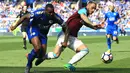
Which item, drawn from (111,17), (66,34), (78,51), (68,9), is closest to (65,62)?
(78,51)

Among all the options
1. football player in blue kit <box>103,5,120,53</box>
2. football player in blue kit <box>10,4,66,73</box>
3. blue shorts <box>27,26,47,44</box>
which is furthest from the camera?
football player in blue kit <box>103,5,120,53</box>

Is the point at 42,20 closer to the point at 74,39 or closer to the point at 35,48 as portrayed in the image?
the point at 35,48

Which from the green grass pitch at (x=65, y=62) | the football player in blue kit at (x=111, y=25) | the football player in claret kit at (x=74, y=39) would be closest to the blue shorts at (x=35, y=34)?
the football player in claret kit at (x=74, y=39)

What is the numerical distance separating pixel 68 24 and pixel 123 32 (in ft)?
118

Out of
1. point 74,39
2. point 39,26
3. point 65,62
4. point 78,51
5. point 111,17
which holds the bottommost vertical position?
point 65,62

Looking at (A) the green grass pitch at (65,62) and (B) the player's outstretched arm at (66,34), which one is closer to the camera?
(B) the player's outstretched arm at (66,34)

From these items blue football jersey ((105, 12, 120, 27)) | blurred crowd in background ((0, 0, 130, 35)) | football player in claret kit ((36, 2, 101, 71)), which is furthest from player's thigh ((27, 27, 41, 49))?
blurred crowd in background ((0, 0, 130, 35))

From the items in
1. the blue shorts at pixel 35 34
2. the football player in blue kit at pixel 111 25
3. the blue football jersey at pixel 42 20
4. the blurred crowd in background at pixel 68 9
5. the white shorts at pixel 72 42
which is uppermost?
the blue football jersey at pixel 42 20

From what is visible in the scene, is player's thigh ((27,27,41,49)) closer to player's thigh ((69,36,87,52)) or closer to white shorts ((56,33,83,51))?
white shorts ((56,33,83,51))

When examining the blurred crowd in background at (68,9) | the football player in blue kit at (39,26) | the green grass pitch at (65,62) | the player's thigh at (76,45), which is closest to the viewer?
the football player in blue kit at (39,26)

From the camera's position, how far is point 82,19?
11148mm

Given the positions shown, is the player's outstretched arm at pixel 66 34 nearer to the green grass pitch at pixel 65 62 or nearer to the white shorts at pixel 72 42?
the white shorts at pixel 72 42

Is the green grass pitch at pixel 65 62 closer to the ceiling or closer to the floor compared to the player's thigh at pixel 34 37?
closer to the floor

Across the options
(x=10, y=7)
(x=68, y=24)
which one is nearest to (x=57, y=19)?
(x=68, y=24)
